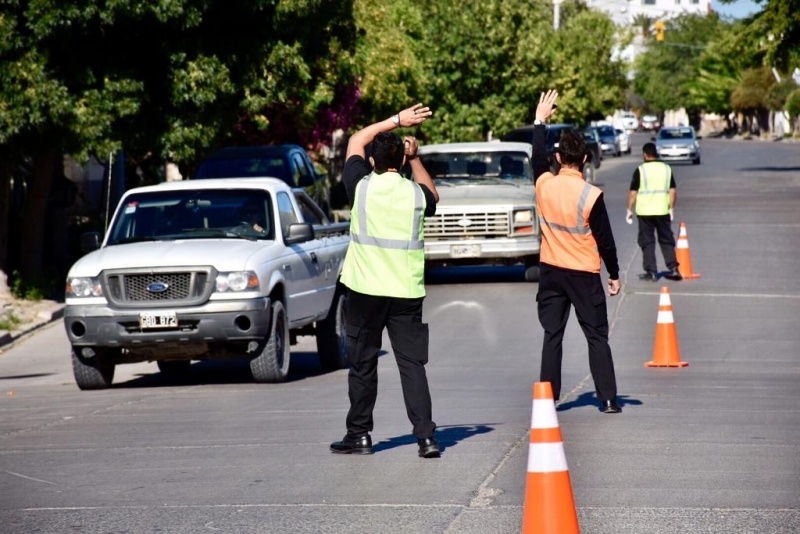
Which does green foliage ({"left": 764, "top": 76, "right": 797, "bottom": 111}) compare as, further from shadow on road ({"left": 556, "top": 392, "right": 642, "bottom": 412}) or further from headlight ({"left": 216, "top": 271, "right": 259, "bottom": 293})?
shadow on road ({"left": 556, "top": 392, "right": 642, "bottom": 412})

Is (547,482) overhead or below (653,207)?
overhead

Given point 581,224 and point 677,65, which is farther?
point 677,65

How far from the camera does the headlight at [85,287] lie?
1316 cm

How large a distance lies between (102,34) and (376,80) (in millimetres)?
15669

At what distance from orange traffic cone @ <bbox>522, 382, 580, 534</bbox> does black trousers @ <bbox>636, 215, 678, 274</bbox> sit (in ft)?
54.1

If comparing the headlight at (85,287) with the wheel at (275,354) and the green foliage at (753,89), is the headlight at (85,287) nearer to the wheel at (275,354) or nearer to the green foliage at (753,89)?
the wheel at (275,354)

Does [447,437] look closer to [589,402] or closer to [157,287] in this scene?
[589,402]

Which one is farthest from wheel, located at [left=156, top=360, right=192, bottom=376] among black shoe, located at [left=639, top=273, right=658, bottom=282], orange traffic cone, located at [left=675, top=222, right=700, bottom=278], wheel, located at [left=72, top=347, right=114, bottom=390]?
orange traffic cone, located at [left=675, top=222, right=700, bottom=278]

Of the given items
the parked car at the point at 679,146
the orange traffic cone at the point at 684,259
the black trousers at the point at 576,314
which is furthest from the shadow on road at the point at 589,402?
the parked car at the point at 679,146

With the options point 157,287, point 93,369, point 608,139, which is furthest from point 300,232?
point 608,139

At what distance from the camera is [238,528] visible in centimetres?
707

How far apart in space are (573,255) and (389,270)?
221 cm

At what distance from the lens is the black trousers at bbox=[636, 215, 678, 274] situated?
74.0 ft

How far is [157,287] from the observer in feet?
42.7
